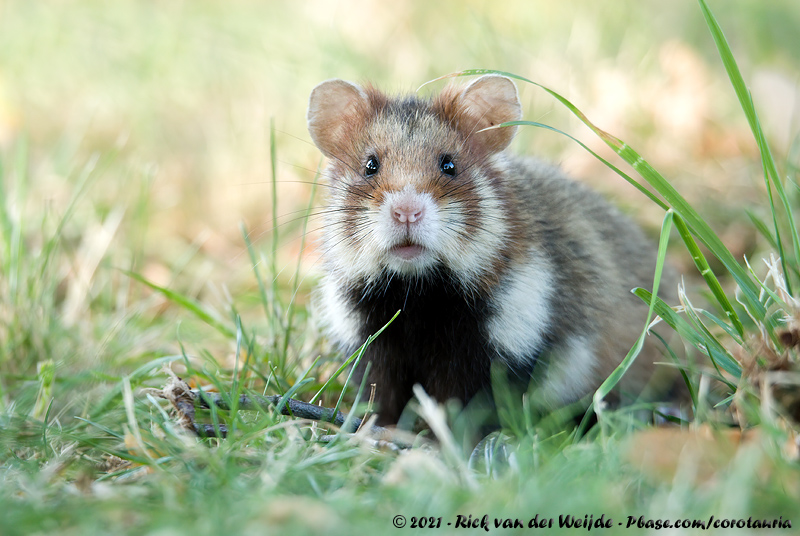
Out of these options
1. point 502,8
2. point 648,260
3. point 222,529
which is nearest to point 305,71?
point 502,8

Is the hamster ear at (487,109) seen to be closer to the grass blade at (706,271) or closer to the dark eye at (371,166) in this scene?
the dark eye at (371,166)

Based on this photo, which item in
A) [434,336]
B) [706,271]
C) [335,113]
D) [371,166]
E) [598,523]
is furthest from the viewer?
[335,113]

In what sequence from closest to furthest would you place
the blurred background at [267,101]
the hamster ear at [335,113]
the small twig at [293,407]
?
the small twig at [293,407] < the hamster ear at [335,113] < the blurred background at [267,101]

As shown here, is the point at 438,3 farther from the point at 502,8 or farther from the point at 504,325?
the point at 504,325

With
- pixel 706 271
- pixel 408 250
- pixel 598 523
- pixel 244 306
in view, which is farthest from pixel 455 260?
pixel 244 306

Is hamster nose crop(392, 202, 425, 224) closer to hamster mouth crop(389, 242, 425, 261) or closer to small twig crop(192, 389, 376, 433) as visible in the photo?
hamster mouth crop(389, 242, 425, 261)

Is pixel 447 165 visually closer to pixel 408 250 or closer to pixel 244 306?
pixel 408 250

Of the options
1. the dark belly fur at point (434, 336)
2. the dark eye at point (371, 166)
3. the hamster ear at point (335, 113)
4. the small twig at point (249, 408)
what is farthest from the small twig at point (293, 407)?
the hamster ear at point (335, 113)
